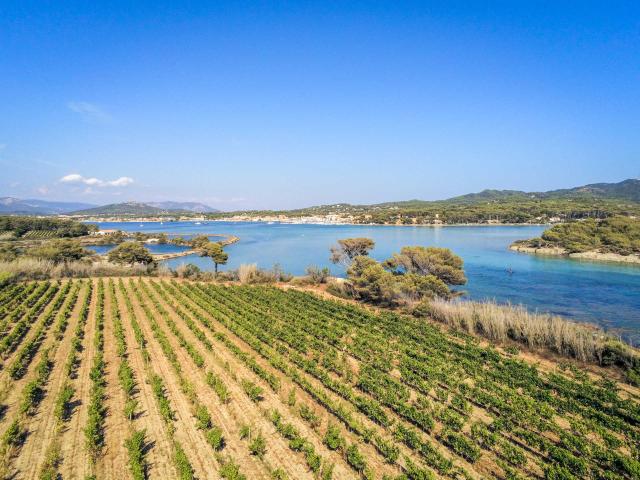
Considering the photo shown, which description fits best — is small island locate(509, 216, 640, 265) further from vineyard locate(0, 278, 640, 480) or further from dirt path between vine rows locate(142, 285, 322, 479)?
dirt path between vine rows locate(142, 285, 322, 479)

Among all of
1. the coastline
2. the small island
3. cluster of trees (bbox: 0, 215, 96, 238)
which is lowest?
the coastline

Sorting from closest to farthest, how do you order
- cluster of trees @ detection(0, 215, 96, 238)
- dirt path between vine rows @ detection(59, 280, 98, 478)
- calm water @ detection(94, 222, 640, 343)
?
1. dirt path between vine rows @ detection(59, 280, 98, 478)
2. calm water @ detection(94, 222, 640, 343)
3. cluster of trees @ detection(0, 215, 96, 238)

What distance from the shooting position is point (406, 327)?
63.2 ft

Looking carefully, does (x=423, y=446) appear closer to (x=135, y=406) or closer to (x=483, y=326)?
(x=135, y=406)

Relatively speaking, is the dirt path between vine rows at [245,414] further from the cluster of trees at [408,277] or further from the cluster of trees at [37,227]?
the cluster of trees at [37,227]

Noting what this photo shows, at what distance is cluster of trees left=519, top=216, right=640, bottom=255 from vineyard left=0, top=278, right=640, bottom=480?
2154 inches

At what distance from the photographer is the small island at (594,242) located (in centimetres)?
5356

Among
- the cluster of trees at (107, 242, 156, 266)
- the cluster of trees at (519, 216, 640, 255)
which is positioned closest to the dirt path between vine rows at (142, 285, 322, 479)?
the cluster of trees at (107, 242, 156, 266)

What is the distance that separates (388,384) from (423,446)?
345 cm

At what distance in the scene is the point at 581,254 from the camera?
5622 centimetres

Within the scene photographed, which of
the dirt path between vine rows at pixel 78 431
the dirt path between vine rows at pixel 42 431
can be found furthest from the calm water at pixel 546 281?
the dirt path between vine rows at pixel 42 431

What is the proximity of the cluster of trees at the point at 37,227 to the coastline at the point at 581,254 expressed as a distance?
115019mm

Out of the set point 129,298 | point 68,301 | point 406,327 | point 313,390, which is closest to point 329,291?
point 406,327

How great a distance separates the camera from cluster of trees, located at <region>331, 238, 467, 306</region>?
25656mm
